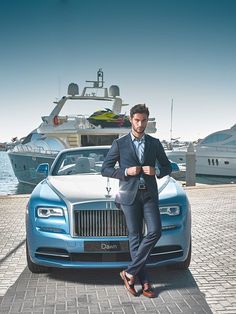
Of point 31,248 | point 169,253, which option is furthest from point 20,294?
point 169,253

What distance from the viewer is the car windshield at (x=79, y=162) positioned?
604 centimetres

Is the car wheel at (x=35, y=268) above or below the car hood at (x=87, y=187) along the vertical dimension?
below

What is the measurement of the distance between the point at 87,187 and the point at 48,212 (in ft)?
2.04

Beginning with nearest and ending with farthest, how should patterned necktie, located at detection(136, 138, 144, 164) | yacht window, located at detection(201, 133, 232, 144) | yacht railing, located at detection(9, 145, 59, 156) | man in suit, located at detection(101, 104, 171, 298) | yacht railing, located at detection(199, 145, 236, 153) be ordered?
1. man in suit, located at detection(101, 104, 171, 298)
2. patterned necktie, located at detection(136, 138, 144, 164)
3. yacht railing, located at detection(9, 145, 59, 156)
4. yacht railing, located at detection(199, 145, 236, 153)
5. yacht window, located at detection(201, 133, 232, 144)

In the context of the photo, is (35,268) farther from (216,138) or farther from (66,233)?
(216,138)

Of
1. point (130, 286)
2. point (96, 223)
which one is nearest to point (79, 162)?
point (96, 223)

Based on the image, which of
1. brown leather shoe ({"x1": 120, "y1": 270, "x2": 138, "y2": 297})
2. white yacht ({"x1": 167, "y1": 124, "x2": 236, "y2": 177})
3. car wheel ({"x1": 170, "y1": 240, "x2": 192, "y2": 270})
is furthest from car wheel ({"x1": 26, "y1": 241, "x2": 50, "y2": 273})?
white yacht ({"x1": 167, "y1": 124, "x2": 236, "y2": 177})

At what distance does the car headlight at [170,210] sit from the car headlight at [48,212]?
1.09m

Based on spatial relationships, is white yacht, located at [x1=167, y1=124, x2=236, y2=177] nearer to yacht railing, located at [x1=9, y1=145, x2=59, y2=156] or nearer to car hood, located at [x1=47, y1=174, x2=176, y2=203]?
yacht railing, located at [x1=9, y1=145, x2=59, y2=156]

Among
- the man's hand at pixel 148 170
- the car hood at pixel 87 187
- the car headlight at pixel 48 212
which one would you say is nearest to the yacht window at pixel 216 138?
the car hood at pixel 87 187

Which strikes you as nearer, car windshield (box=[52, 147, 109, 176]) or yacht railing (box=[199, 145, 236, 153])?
car windshield (box=[52, 147, 109, 176])

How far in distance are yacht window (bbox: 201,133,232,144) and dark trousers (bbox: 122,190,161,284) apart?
30296 mm

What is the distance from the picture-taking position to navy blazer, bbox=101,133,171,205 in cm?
391

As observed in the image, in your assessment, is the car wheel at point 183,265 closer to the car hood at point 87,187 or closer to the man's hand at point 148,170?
the car hood at point 87,187
